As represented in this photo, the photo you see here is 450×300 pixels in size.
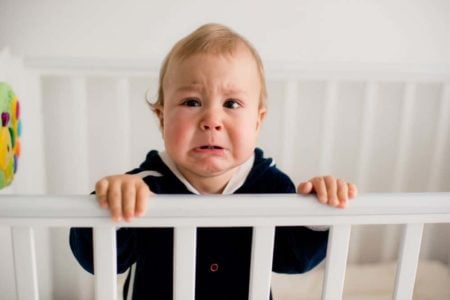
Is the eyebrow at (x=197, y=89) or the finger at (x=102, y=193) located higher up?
the eyebrow at (x=197, y=89)

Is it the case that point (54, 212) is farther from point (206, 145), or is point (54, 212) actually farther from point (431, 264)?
point (431, 264)

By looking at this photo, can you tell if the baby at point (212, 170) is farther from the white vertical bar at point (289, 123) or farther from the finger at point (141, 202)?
the white vertical bar at point (289, 123)

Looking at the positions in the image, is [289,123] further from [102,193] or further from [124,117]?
[102,193]

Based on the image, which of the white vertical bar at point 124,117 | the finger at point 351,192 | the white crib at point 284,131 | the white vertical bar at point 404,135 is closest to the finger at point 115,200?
the finger at point 351,192

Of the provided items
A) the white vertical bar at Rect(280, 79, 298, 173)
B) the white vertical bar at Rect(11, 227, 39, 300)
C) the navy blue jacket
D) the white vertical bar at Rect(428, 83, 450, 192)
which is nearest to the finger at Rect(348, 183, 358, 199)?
the navy blue jacket

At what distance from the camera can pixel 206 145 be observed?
66 cm

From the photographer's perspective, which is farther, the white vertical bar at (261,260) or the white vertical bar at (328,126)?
the white vertical bar at (328,126)

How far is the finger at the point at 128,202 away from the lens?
1.77ft

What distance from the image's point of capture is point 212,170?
68cm

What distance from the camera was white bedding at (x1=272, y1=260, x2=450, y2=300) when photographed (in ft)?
4.03

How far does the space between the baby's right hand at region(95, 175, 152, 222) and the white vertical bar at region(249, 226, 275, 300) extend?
0.41 feet

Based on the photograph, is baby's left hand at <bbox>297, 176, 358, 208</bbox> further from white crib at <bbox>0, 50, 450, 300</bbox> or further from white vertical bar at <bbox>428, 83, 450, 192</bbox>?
white vertical bar at <bbox>428, 83, 450, 192</bbox>

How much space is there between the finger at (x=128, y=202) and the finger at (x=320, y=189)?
0.20 metres

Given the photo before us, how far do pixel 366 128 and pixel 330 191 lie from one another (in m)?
0.76
